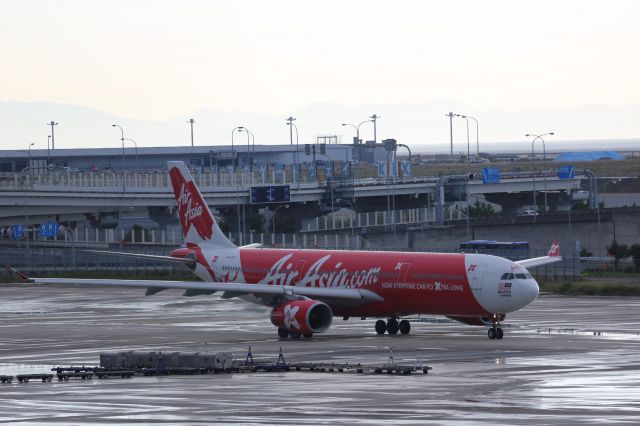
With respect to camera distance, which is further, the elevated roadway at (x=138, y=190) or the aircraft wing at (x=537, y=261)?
the elevated roadway at (x=138, y=190)

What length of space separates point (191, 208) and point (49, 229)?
65968 mm

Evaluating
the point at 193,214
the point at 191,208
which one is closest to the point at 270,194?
the point at 191,208

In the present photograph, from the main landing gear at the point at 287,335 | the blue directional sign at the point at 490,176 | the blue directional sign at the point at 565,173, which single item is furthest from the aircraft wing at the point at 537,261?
the blue directional sign at the point at 565,173

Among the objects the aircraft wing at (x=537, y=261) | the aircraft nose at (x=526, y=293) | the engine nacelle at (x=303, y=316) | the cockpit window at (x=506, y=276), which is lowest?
the engine nacelle at (x=303, y=316)

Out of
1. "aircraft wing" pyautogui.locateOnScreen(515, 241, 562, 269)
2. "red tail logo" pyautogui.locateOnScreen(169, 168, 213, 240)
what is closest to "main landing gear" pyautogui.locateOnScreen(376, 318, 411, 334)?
"aircraft wing" pyautogui.locateOnScreen(515, 241, 562, 269)

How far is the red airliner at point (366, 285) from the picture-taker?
5759 centimetres

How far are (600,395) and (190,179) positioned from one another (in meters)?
38.2

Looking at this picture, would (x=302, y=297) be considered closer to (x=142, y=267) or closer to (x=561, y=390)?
(x=561, y=390)

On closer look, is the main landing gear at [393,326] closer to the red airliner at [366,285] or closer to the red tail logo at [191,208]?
the red airliner at [366,285]

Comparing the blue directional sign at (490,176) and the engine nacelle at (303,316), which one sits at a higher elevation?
the blue directional sign at (490,176)

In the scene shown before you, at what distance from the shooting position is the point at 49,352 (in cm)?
5416

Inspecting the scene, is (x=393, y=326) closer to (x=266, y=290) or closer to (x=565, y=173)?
(x=266, y=290)

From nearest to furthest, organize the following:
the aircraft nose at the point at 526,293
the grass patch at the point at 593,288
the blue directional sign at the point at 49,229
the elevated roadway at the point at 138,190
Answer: the aircraft nose at the point at 526,293, the grass patch at the point at 593,288, the elevated roadway at the point at 138,190, the blue directional sign at the point at 49,229

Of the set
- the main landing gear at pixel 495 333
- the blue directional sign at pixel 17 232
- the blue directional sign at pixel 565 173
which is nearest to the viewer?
the main landing gear at pixel 495 333
